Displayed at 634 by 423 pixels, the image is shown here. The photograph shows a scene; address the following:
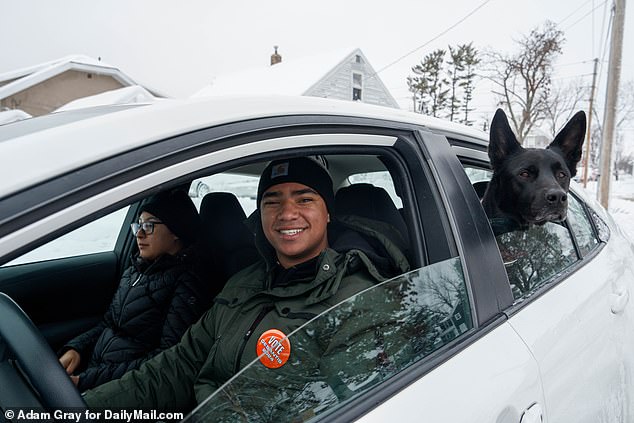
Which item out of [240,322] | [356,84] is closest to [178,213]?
[240,322]

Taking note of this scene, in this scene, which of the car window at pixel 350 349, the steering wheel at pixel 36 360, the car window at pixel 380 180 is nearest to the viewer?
the car window at pixel 350 349

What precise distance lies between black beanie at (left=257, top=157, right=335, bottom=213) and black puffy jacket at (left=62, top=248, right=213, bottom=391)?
2.36ft

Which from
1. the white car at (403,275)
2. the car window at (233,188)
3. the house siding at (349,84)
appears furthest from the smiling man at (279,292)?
the house siding at (349,84)

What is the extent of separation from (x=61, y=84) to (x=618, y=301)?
21.7 m

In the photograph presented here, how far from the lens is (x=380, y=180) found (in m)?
2.23

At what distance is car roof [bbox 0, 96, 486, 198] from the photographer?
711mm

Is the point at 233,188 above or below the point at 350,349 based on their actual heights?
above

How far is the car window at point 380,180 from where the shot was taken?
1.79 meters

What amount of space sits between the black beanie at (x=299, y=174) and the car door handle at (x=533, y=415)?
1.05m

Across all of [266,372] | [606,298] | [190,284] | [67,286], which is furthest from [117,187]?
[67,286]

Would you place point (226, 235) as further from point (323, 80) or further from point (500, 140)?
point (323, 80)

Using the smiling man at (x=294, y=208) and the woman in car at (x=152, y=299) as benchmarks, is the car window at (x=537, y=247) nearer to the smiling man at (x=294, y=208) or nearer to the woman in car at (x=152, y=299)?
the smiling man at (x=294, y=208)

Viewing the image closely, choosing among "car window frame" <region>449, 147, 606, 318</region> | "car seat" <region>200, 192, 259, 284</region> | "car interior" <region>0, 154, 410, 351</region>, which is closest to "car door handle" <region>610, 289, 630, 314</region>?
"car window frame" <region>449, 147, 606, 318</region>

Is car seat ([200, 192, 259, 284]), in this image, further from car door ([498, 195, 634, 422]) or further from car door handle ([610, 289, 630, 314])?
car door handle ([610, 289, 630, 314])
